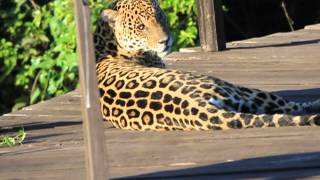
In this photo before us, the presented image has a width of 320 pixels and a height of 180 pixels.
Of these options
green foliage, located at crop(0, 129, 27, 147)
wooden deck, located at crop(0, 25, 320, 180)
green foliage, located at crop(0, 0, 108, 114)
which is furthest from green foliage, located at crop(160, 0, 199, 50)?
green foliage, located at crop(0, 129, 27, 147)

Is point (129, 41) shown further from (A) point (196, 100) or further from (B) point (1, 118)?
(A) point (196, 100)

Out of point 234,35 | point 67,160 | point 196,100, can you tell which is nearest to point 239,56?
point 196,100

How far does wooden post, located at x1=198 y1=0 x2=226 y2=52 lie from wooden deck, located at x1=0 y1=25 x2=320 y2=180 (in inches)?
70.1

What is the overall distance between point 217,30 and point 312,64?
4.08ft

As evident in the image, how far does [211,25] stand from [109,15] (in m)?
2.27

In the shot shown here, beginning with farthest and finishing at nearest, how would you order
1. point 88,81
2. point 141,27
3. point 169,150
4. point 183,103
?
1. point 141,27
2. point 183,103
3. point 169,150
4. point 88,81

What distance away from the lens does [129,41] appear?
6961 millimetres

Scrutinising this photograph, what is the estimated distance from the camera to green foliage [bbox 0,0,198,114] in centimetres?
1122

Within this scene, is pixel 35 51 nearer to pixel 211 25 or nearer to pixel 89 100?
pixel 211 25

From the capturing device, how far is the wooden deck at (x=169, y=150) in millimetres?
4891

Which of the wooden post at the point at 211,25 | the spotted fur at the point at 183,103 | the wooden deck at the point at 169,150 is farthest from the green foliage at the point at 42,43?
the spotted fur at the point at 183,103

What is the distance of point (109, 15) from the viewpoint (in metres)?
6.97

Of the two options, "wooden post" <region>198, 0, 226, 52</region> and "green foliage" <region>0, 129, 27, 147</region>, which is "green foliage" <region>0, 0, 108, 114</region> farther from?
"green foliage" <region>0, 129, 27, 147</region>

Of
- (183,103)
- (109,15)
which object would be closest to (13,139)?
(183,103)
